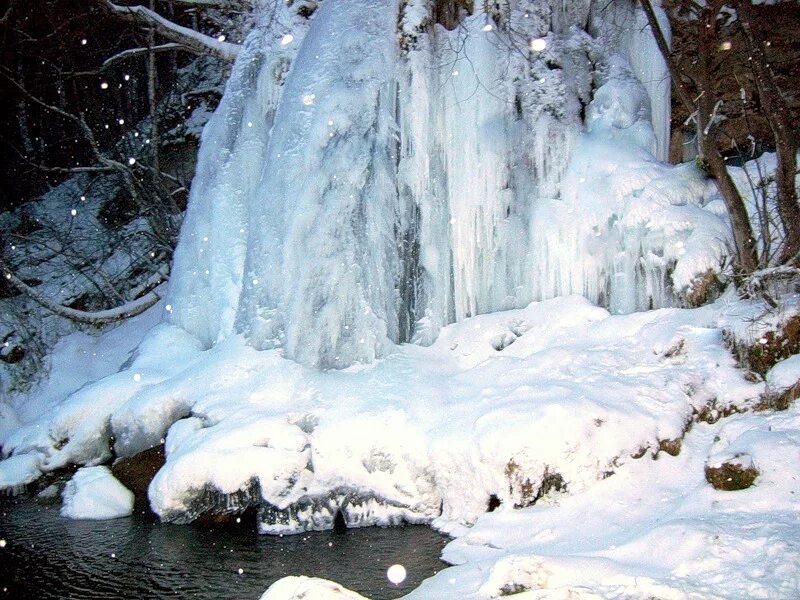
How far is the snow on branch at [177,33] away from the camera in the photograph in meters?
9.77

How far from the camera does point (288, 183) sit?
7.47 metres

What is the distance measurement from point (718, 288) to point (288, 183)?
4.69m

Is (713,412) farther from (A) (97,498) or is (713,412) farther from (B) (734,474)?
(A) (97,498)

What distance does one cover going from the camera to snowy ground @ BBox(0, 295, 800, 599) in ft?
11.8

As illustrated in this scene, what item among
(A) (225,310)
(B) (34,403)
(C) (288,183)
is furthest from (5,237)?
(C) (288,183)

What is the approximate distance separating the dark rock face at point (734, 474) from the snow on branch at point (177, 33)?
887 cm

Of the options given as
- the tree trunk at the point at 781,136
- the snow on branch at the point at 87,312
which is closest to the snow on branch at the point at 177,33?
the snow on branch at the point at 87,312

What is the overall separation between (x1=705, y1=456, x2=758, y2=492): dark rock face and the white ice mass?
0.06 metres

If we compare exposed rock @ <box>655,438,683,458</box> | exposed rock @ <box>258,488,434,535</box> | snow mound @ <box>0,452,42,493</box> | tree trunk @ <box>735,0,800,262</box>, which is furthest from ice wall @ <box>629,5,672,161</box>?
snow mound @ <box>0,452,42,493</box>

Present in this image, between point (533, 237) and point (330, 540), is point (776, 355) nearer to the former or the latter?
point (533, 237)

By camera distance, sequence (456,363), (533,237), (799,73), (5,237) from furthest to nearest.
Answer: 1. (5,237)
2. (799,73)
3. (533,237)
4. (456,363)

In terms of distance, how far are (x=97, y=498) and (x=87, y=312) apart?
21.1ft

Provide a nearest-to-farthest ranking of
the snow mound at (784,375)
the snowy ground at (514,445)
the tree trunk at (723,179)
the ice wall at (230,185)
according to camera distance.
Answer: the snowy ground at (514,445) < the snow mound at (784,375) < the tree trunk at (723,179) < the ice wall at (230,185)

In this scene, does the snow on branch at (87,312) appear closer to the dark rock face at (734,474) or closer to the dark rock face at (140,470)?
the dark rock face at (140,470)
